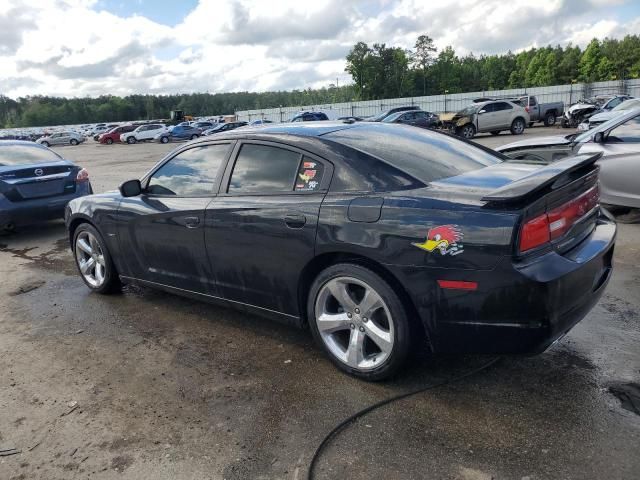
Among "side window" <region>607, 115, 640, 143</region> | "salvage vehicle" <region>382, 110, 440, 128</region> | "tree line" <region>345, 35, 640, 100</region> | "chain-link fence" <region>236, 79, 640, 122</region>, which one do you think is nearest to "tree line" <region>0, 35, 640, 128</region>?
"tree line" <region>345, 35, 640, 100</region>

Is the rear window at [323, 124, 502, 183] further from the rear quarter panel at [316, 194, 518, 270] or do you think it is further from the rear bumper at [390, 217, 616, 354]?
the rear bumper at [390, 217, 616, 354]

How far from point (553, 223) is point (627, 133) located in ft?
17.4

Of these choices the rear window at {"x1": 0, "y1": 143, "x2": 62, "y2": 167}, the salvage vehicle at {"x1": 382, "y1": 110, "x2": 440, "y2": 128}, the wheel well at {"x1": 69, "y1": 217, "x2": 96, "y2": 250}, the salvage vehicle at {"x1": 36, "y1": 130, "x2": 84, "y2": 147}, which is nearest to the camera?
the wheel well at {"x1": 69, "y1": 217, "x2": 96, "y2": 250}

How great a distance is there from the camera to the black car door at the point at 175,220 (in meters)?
4.08

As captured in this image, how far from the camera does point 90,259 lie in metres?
5.41

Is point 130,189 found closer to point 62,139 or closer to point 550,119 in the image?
point 550,119

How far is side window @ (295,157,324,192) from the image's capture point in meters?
3.45

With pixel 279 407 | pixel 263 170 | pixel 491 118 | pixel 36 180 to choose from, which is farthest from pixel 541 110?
pixel 279 407

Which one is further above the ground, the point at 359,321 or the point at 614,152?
the point at 614,152

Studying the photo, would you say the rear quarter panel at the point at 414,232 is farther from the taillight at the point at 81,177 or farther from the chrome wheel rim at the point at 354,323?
the taillight at the point at 81,177

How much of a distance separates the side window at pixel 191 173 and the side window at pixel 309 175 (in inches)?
31.4

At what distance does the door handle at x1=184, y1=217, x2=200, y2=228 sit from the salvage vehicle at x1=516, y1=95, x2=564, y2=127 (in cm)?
2825

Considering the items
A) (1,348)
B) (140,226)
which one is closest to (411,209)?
(140,226)

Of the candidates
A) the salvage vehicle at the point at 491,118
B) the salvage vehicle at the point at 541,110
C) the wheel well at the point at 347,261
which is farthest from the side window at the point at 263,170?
the salvage vehicle at the point at 541,110
